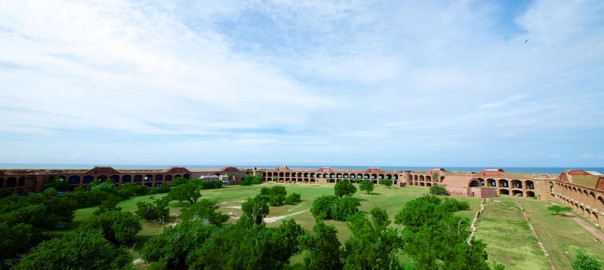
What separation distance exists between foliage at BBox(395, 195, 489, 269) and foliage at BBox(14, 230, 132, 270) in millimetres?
23426

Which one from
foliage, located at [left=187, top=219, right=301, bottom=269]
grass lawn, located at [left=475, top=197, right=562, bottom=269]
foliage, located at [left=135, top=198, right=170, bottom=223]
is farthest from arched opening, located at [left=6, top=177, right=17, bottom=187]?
grass lawn, located at [left=475, top=197, right=562, bottom=269]

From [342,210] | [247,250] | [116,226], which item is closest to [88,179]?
[116,226]

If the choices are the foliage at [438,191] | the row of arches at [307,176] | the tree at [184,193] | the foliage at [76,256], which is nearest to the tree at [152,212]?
the tree at [184,193]

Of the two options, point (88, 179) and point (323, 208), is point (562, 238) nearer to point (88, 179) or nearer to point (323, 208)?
point (323, 208)

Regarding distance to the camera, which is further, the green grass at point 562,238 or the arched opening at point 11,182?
the arched opening at point 11,182

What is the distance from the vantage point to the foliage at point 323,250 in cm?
2053

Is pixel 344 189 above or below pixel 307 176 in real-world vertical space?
above

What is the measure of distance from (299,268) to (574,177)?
68413mm

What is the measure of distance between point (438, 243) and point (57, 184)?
104 m

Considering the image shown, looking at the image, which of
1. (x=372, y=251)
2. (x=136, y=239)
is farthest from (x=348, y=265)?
(x=136, y=239)

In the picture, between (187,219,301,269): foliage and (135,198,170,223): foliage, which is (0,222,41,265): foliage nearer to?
(135,198,170,223): foliage

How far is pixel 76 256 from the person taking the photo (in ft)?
70.3

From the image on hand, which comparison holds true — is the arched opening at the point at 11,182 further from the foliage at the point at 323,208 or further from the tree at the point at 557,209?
the tree at the point at 557,209

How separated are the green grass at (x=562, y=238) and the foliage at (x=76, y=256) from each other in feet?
137
